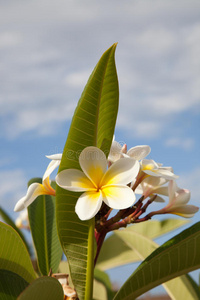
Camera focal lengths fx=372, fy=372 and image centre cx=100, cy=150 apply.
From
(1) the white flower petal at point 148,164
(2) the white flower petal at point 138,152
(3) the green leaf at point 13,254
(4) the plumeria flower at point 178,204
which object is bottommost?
(3) the green leaf at point 13,254

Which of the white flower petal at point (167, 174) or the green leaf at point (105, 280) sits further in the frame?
the green leaf at point (105, 280)

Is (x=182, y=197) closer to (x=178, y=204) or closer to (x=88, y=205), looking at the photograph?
(x=178, y=204)

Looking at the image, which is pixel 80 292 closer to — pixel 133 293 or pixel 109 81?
pixel 133 293

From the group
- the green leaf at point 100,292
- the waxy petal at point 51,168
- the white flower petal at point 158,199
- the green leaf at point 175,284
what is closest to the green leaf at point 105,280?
the green leaf at point 100,292

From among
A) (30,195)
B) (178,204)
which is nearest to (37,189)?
(30,195)

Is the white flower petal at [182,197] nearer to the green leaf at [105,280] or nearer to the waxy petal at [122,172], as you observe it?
the waxy petal at [122,172]

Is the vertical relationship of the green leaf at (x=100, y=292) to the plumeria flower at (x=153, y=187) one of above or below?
below

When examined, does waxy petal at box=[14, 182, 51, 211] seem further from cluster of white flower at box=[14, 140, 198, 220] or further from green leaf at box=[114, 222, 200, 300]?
green leaf at box=[114, 222, 200, 300]

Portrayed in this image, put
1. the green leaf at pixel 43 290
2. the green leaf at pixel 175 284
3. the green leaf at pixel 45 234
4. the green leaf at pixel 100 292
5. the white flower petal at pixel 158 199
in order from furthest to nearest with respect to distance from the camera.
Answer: the green leaf at pixel 100 292 → the green leaf at pixel 175 284 → the green leaf at pixel 45 234 → the white flower petal at pixel 158 199 → the green leaf at pixel 43 290
